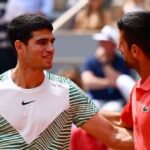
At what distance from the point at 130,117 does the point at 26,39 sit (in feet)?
2.66

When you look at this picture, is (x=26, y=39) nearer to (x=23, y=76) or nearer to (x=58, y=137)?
(x=23, y=76)

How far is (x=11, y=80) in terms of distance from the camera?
4668mm

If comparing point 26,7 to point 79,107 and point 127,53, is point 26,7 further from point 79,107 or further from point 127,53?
point 127,53

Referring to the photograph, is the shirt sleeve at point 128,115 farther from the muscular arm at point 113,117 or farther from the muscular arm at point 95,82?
the muscular arm at point 95,82

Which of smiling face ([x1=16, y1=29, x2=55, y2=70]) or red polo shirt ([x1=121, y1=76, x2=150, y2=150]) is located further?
smiling face ([x1=16, y1=29, x2=55, y2=70])

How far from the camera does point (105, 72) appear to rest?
869cm

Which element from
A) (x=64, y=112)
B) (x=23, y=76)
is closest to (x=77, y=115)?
(x=64, y=112)

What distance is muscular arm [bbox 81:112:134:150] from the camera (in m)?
4.65

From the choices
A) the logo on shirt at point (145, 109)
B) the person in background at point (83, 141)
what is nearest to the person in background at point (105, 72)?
the person in background at point (83, 141)

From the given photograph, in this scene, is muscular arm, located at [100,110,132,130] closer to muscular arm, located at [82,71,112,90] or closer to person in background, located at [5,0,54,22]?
muscular arm, located at [82,71,112,90]

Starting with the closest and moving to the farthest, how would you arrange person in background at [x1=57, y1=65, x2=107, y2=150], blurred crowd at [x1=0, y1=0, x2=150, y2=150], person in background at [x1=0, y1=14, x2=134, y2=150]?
person in background at [x1=0, y1=14, x2=134, y2=150], person in background at [x1=57, y1=65, x2=107, y2=150], blurred crowd at [x1=0, y1=0, x2=150, y2=150]

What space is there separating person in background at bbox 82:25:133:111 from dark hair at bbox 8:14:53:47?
3960mm

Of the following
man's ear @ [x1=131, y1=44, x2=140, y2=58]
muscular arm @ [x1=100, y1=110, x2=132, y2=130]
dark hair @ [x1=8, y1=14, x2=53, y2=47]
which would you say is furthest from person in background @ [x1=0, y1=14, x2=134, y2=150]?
man's ear @ [x1=131, y1=44, x2=140, y2=58]

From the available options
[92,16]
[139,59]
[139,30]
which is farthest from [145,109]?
[92,16]
